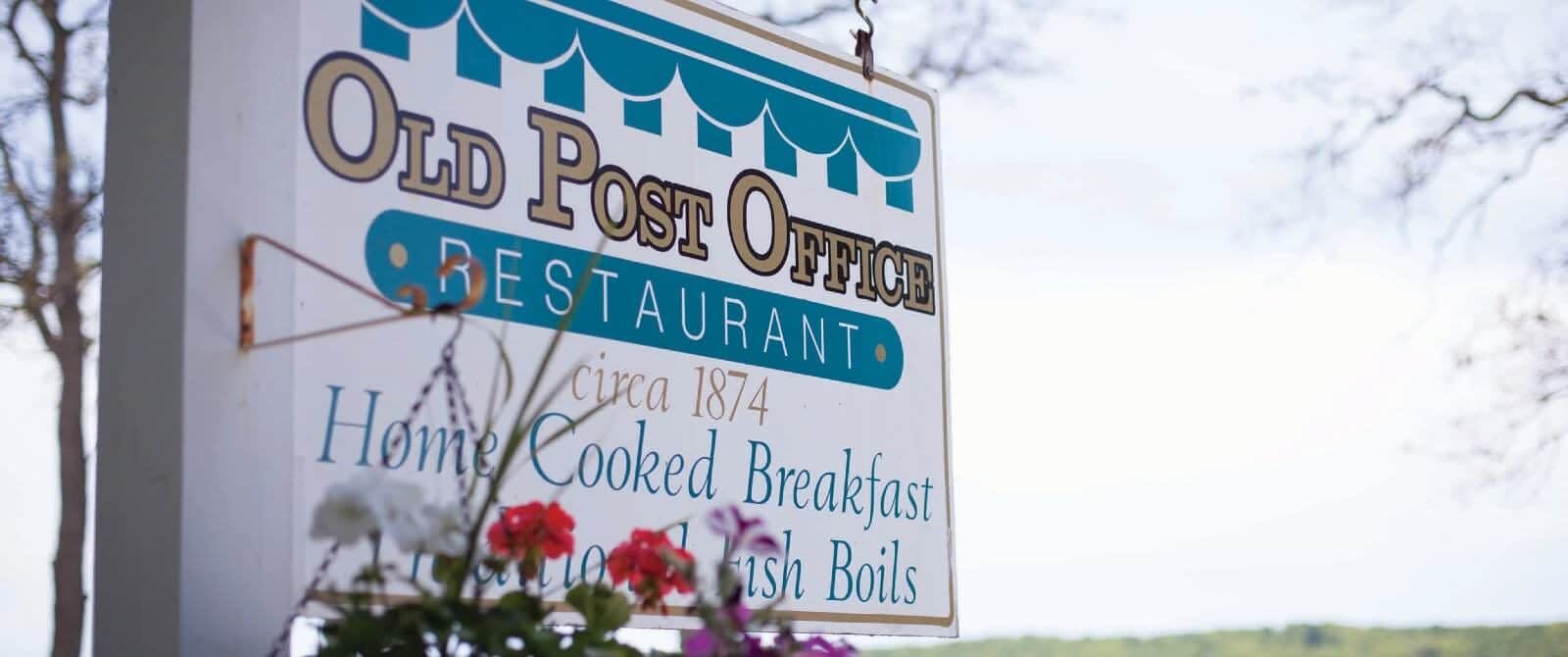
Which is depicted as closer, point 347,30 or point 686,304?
point 347,30

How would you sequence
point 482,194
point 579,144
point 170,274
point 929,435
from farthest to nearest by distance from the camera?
point 929,435, point 579,144, point 482,194, point 170,274

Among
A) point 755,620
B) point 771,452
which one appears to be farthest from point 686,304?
point 755,620

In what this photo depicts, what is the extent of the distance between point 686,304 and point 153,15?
3.02 ft

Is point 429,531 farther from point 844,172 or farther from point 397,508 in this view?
point 844,172

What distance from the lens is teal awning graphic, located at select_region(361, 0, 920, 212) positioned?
2383 millimetres

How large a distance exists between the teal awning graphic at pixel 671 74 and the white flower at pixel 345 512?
85 cm

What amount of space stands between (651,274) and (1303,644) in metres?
8.69

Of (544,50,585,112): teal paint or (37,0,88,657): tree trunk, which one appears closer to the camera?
(544,50,585,112): teal paint

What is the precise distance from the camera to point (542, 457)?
2.38m

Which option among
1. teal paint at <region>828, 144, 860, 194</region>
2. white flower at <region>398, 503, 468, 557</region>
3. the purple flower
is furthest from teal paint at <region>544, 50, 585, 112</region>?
the purple flower

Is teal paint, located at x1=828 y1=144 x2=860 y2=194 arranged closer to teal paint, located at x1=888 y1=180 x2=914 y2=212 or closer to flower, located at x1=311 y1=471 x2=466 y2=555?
teal paint, located at x1=888 y1=180 x2=914 y2=212

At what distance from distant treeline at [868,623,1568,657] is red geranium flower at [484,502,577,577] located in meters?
8.64

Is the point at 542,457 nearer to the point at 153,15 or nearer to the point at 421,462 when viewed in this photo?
the point at 421,462

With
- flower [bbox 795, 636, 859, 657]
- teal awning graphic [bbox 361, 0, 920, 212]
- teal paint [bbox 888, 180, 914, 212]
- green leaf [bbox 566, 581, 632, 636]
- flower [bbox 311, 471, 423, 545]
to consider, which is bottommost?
flower [bbox 795, 636, 859, 657]
